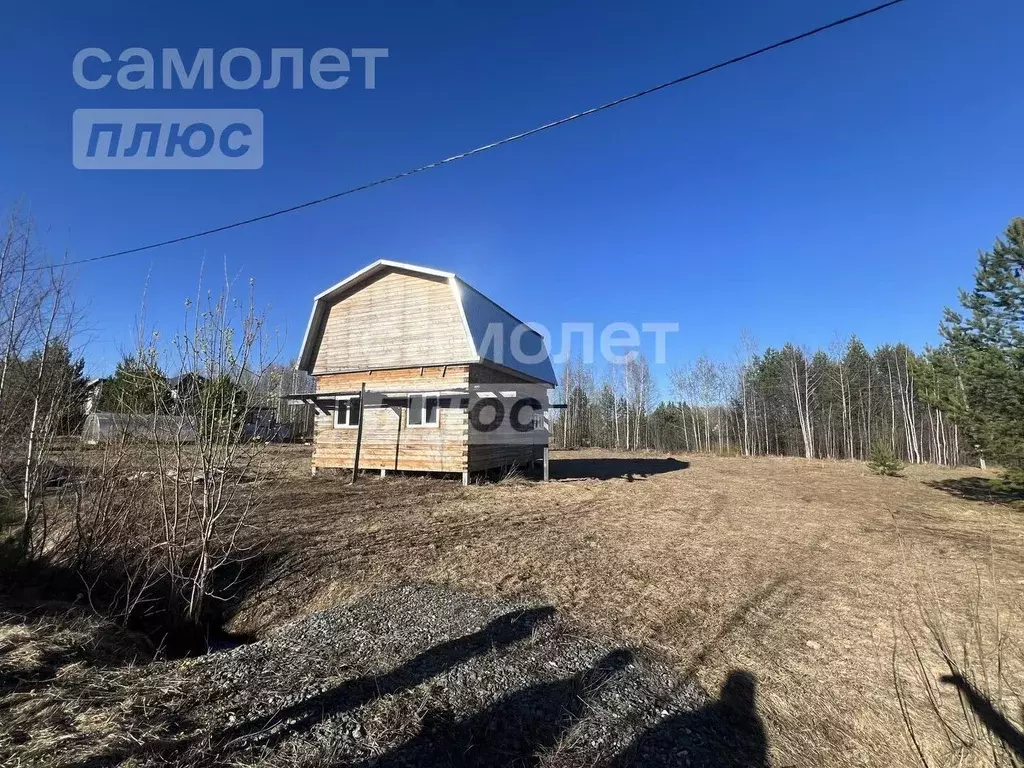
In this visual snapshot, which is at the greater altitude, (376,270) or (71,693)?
(376,270)

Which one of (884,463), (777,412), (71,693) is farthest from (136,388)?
(777,412)

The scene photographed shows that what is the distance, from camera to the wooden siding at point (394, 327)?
520 inches

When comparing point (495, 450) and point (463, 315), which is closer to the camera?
point (463, 315)

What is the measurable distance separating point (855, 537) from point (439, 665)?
24.4 ft

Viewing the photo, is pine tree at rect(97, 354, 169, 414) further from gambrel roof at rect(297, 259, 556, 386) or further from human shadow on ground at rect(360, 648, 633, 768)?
gambrel roof at rect(297, 259, 556, 386)

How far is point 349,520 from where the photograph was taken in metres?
7.97

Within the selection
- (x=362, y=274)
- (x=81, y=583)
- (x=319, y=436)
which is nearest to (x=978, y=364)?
(x=81, y=583)

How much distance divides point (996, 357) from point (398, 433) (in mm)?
14124

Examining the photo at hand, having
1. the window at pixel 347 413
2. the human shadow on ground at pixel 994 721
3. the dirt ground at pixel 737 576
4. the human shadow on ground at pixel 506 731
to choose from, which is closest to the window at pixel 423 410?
the window at pixel 347 413

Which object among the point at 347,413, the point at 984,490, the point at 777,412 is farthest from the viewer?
the point at 777,412

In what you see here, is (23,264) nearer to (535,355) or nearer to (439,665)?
(439,665)

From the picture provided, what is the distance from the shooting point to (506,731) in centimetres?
256

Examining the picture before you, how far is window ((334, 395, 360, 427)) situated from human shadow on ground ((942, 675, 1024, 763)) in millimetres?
14147

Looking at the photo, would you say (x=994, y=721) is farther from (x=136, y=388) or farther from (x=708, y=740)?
(x=136, y=388)
